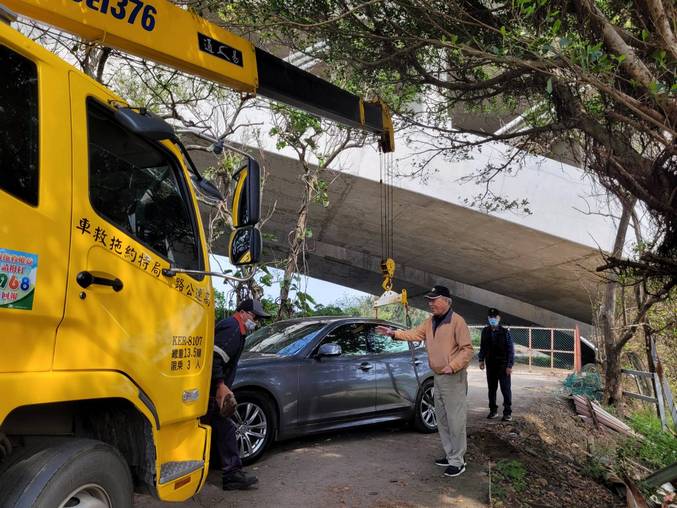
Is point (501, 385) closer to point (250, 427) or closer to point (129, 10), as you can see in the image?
point (250, 427)

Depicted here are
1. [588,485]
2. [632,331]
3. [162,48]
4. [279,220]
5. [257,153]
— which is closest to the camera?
[162,48]

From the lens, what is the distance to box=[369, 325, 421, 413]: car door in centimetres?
651

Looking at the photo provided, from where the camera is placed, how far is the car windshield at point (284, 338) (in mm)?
5984

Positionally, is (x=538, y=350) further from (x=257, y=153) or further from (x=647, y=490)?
(x=647, y=490)

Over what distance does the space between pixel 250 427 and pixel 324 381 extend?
100 cm

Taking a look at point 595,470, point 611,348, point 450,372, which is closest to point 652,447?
point 595,470

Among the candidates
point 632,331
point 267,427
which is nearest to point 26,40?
point 267,427

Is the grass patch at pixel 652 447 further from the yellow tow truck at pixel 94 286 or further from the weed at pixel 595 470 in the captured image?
the yellow tow truck at pixel 94 286

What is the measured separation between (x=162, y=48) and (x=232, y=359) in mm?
2550

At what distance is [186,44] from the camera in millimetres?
4211

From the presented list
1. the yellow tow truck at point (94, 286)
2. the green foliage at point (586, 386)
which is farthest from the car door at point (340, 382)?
the green foliage at point (586, 386)

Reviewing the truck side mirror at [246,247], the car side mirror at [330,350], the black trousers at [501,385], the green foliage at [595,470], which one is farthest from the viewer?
the black trousers at [501,385]

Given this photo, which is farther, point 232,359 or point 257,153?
point 257,153

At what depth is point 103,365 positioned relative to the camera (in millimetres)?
2363
